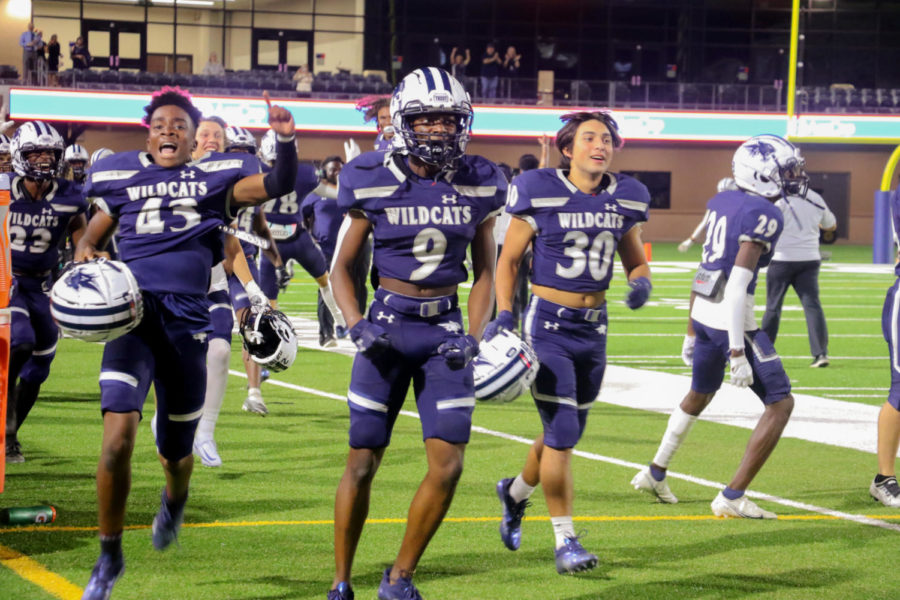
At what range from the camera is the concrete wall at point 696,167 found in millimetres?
45750

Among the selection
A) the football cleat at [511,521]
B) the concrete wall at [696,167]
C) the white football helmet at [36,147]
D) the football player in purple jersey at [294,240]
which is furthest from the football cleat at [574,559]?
the concrete wall at [696,167]

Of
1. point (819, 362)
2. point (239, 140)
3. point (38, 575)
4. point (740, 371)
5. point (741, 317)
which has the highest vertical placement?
point (239, 140)

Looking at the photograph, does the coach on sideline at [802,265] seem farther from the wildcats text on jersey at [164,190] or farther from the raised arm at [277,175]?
the wildcats text on jersey at [164,190]

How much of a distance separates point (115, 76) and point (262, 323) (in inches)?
1388

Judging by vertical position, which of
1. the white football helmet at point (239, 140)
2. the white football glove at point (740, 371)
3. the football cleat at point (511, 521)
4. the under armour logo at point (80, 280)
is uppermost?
the white football helmet at point (239, 140)

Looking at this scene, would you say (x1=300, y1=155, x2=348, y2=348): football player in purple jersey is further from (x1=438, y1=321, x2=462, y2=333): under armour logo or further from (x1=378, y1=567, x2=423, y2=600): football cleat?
(x1=378, y1=567, x2=423, y2=600): football cleat

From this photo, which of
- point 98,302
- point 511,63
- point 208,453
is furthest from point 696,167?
point 98,302

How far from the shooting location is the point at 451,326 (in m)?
5.30

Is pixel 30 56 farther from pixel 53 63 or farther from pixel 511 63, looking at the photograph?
pixel 511 63

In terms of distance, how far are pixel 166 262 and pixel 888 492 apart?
423 centimetres

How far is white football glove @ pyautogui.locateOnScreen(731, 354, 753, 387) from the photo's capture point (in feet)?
22.8

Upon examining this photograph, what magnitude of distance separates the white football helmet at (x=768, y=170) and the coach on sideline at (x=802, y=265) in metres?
6.41

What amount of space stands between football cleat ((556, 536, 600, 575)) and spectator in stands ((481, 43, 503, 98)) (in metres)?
37.8

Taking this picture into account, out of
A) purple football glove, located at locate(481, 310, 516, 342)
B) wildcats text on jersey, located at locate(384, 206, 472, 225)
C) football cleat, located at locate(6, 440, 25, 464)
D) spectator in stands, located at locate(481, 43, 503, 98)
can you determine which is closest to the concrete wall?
spectator in stands, located at locate(481, 43, 503, 98)
